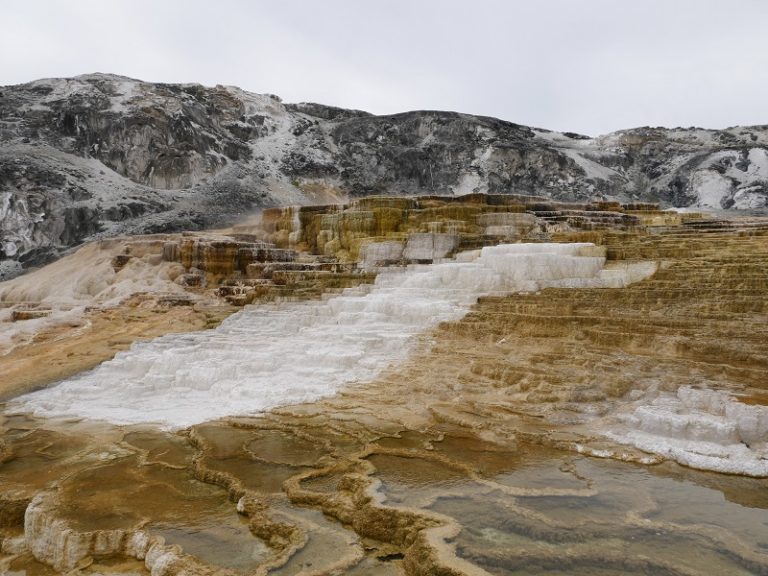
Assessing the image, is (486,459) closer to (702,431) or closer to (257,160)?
(702,431)

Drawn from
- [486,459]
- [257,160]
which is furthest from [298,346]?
[257,160]

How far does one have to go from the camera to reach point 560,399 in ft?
23.8

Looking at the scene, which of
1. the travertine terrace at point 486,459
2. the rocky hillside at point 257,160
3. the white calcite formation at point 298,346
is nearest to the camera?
the travertine terrace at point 486,459

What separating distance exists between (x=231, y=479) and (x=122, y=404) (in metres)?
3.70

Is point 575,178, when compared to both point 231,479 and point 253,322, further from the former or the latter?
point 231,479

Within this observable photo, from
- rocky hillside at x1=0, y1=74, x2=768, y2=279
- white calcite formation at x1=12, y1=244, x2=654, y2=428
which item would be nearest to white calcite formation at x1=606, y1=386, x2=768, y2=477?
white calcite formation at x1=12, y1=244, x2=654, y2=428

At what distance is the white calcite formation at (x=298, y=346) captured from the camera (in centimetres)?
803

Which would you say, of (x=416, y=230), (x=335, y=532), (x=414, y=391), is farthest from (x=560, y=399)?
(x=416, y=230)

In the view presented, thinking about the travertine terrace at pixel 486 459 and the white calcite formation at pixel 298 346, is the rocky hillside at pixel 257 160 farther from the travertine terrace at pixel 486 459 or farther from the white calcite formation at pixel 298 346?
the white calcite formation at pixel 298 346

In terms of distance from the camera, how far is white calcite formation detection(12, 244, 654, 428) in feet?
26.3

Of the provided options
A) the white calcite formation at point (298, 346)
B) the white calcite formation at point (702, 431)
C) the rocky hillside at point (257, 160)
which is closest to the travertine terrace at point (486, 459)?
the white calcite formation at point (702, 431)

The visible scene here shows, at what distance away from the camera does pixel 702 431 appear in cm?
599

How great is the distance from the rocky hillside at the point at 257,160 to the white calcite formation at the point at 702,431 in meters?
21.5

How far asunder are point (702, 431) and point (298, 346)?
633 centimetres
